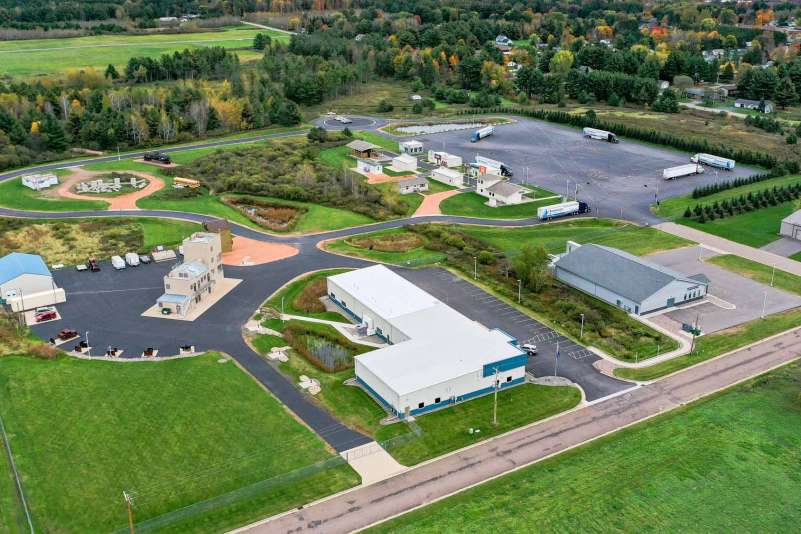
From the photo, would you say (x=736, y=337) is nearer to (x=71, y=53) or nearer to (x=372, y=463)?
(x=372, y=463)

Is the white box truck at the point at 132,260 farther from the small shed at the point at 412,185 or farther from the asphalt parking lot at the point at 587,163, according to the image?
the asphalt parking lot at the point at 587,163

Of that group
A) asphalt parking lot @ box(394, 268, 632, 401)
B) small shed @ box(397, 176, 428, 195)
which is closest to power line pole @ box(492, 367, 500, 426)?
asphalt parking lot @ box(394, 268, 632, 401)

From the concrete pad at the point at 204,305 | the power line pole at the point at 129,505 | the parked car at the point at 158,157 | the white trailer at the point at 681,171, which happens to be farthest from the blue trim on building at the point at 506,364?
the parked car at the point at 158,157

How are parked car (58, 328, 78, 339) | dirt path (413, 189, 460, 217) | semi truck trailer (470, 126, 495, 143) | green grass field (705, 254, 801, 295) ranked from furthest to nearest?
semi truck trailer (470, 126, 495, 143) → dirt path (413, 189, 460, 217) → green grass field (705, 254, 801, 295) → parked car (58, 328, 78, 339)

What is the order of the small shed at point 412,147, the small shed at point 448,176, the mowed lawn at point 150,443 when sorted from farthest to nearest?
the small shed at point 412,147
the small shed at point 448,176
the mowed lawn at point 150,443

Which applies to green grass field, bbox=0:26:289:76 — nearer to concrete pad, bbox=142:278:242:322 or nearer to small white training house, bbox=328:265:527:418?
concrete pad, bbox=142:278:242:322
